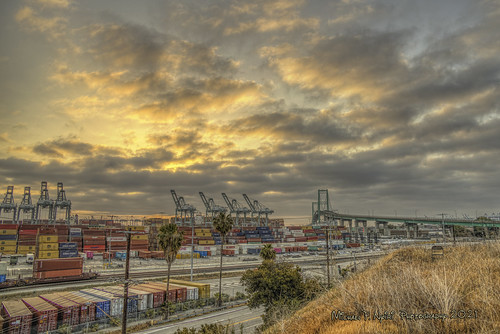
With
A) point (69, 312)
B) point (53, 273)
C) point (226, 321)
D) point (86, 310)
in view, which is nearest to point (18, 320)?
point (69, 312)

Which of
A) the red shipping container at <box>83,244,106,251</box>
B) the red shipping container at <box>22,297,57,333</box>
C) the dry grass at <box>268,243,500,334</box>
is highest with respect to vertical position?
the dry grass at <box>268,243,500,334</box>

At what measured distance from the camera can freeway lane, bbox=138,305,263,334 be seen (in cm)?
3167

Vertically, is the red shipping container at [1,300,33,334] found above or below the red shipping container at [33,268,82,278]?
above

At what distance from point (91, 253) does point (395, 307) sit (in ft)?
357

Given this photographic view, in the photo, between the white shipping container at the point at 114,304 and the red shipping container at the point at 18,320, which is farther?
the white shipping container at the point at 114,304

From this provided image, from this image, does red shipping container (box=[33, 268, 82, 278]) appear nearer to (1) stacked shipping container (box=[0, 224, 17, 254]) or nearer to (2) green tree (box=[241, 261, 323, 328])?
(2) green tree (box=[241, 261, 323, 328])

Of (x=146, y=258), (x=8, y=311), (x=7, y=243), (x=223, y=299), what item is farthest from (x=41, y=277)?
(x=7, y=243)

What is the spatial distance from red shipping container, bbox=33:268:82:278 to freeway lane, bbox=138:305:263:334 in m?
35.4

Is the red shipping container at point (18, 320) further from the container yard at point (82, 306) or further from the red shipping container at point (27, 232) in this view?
the red shipping container at point (27, 232)

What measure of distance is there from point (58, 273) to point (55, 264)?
193 centimetres

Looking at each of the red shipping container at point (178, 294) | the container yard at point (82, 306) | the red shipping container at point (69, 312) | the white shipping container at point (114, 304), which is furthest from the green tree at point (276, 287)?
the red shipping container at point (69, 312)

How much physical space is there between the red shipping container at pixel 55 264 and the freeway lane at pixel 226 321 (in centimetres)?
3623

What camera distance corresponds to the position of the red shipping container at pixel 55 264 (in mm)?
54875

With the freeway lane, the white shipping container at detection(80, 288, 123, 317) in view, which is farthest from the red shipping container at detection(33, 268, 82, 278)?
the freeway lane
